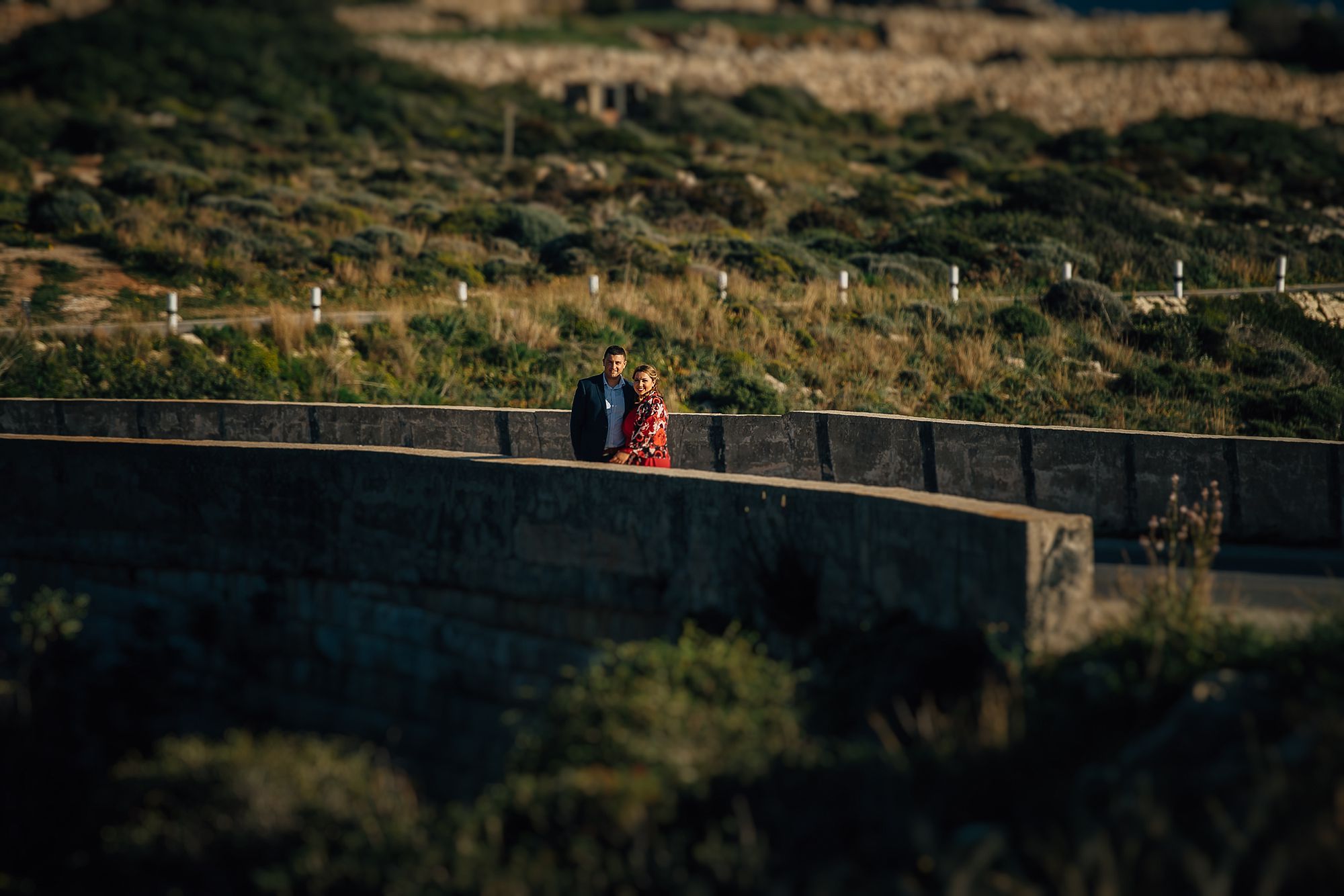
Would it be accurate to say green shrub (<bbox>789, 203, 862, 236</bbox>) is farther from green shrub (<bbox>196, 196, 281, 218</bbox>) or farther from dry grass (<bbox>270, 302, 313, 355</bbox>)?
dry grass (<bbox>270, 302, 313, 355</bbox>)

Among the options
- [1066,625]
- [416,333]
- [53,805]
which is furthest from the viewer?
[416,333]

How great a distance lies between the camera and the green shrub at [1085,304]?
24234mm

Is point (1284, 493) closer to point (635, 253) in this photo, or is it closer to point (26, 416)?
point (26, 416)

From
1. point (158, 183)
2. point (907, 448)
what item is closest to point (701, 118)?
point (158, 183)

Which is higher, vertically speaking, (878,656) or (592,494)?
(592,494)

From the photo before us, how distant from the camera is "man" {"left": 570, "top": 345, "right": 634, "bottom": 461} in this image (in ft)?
36.6

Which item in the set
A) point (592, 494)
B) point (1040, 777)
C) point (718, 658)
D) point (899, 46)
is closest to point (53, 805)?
point (592, 494)

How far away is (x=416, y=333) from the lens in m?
22.5

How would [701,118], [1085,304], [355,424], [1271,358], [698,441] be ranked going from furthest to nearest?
[701,118] → [1085,304] → [1271,358] → [355,424] → [698,441]

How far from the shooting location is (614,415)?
11.2 m

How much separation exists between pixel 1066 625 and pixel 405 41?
8493 centimetres

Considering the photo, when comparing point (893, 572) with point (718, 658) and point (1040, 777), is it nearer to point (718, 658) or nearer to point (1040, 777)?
point (718, 658)

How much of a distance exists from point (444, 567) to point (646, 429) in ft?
6.67

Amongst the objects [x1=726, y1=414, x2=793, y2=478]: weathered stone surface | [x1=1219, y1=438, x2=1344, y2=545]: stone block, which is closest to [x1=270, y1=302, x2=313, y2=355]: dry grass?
[x1=726, y1=414, x2=793, y2=478]: weathered stone surface
